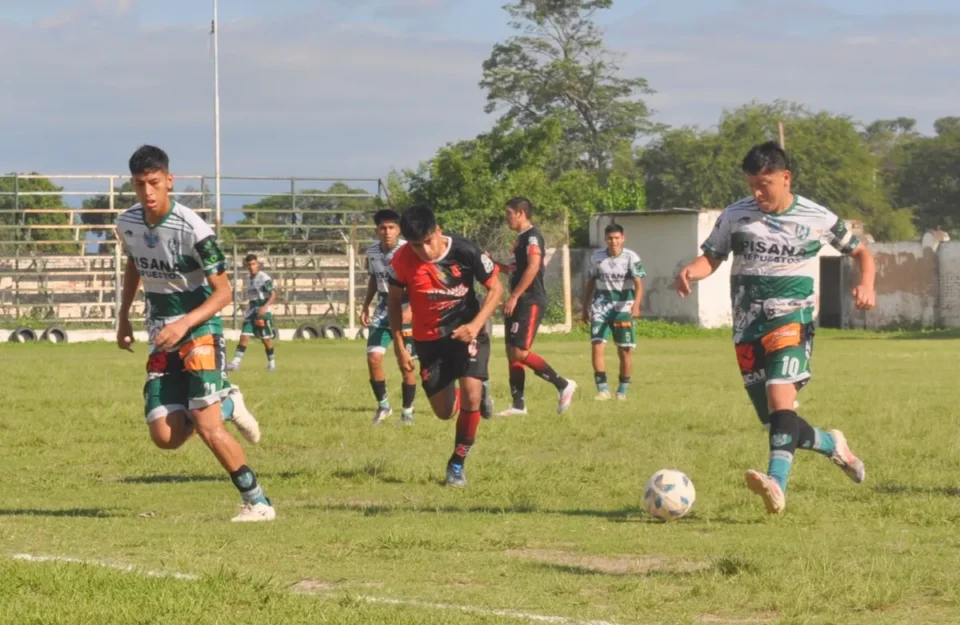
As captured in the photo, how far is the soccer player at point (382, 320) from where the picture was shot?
14.3 m

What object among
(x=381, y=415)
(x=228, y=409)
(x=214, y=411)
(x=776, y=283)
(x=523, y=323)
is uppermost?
(x=776, y=283)

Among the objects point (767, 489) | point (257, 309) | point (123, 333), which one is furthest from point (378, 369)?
point (257, 309)

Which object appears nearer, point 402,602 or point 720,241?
point 402,602

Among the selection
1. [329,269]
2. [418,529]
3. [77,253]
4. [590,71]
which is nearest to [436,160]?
[329,269]

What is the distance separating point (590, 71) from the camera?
69.6 meters

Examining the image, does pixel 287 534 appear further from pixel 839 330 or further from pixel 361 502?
pixel 839 330

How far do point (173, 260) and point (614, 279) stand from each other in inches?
400

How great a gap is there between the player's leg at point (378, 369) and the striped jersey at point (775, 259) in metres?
6.48

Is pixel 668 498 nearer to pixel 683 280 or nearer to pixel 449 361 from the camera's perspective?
pixel 683 280

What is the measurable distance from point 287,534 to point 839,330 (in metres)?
39.8

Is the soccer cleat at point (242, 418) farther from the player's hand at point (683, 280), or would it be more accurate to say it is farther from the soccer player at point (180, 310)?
the player's hand at point (683, 280)

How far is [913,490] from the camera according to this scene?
372 inches

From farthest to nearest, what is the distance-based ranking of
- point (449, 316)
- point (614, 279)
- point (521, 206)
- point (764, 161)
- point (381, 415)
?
point (614, 279), point (381, 415), point (521, 206), point (449, 316), point (764, 161)

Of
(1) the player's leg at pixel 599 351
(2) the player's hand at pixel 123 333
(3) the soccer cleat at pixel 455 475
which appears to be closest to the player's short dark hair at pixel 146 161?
(2) the player's hand at pixel 123 333
